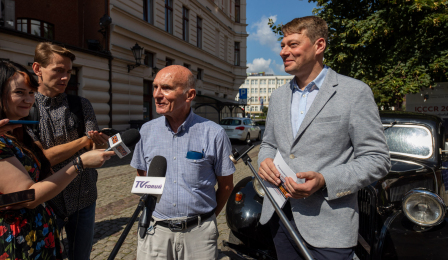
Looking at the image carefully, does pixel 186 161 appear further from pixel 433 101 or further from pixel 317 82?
pixel 433 101

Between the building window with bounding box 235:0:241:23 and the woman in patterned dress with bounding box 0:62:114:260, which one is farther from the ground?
the building window with bounding box 235:0:241:23

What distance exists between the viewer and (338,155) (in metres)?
1.71

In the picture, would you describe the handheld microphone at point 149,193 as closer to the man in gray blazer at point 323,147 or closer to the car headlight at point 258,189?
the man in gray blazer at point 323,147

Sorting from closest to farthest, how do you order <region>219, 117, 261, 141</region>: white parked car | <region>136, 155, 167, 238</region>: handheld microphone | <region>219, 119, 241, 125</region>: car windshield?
<region>136, 155, 167, 238</region>: handheld microphone < <region>219, 117, 261, 141</region>: white parked car < <region>219, 119, 241, 125</region>: car windshield

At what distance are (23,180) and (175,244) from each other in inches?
37.7

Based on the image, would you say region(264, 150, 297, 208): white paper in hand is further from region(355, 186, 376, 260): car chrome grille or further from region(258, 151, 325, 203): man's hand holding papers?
region(355, 186, 376, 260): car chrome grille

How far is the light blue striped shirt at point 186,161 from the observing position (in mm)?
1921

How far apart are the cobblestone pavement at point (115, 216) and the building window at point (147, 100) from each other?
23.9 ft

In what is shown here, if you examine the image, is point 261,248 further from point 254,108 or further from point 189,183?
point 254,108

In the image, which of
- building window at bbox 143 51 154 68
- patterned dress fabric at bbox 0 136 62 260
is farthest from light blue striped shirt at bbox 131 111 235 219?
building window at bbox 143 51 154 68

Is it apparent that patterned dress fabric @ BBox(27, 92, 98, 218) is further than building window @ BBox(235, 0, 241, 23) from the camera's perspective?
No

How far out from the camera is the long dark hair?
151cm

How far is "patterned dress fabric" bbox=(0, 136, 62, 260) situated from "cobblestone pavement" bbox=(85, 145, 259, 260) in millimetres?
2059

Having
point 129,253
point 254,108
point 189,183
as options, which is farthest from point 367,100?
point 254,108
